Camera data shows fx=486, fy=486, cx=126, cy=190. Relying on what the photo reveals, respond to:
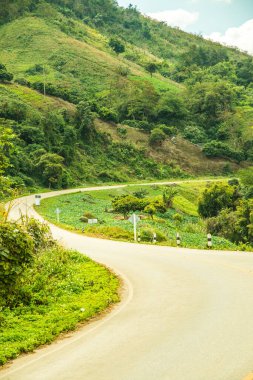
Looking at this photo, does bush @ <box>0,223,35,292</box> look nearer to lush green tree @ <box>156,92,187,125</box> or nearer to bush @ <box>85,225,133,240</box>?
bush @ <box>85,225,133,240</box>

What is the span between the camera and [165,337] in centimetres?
991

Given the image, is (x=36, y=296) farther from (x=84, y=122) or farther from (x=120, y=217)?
(x=84, y=122)

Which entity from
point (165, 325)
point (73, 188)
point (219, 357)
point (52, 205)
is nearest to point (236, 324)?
point (165, 325)

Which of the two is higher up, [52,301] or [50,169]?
[50,169]

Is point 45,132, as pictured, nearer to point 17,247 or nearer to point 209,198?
point 209,198

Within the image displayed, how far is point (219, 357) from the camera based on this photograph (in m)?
8.39

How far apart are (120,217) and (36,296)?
36.8 m

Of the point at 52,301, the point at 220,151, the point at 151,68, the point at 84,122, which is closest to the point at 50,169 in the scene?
the point at 84,122

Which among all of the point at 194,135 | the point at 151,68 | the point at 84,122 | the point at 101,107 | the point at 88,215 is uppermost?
the point at 151,68

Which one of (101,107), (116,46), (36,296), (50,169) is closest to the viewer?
(36,296)

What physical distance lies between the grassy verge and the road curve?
0.39 metres

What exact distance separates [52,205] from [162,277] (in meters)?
37.3

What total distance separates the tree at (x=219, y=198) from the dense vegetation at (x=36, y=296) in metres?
40.0

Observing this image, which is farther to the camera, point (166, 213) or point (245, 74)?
point (245, 74)
